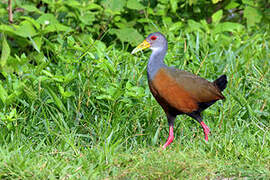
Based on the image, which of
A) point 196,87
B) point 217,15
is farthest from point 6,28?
point 217,15

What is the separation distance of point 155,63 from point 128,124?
70 cm

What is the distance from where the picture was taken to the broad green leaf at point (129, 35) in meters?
5.97

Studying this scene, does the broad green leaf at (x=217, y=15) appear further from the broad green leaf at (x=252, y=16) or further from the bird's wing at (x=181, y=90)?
the bird's wing at (x=181, y=90)

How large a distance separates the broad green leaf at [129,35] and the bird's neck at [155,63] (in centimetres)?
129

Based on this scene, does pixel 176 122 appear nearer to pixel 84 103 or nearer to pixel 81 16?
pixel 84 103

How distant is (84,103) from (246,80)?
199cm

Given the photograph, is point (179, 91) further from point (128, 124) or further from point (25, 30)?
point (25, 30)

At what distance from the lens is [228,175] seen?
147 inches

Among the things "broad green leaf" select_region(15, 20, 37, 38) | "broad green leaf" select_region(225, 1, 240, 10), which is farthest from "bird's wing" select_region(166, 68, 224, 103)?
"broad green leaf" select_region(225, 1, 240, 10)

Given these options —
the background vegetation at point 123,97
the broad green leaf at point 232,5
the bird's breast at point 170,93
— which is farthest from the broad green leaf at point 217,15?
the bird's breast at point 170,93

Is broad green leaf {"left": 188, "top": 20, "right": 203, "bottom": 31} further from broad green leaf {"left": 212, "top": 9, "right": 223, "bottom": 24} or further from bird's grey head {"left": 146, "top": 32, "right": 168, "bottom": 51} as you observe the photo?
bird's grey head {"left": 146, "top": 32, "right": 168, "bottom": 51}

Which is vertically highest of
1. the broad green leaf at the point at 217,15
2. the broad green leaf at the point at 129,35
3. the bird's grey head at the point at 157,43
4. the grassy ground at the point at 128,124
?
the bird's grey head at the point at 157,43

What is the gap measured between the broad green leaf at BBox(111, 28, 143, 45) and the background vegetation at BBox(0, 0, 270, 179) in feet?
0.04

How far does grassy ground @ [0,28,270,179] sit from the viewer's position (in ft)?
12.2
